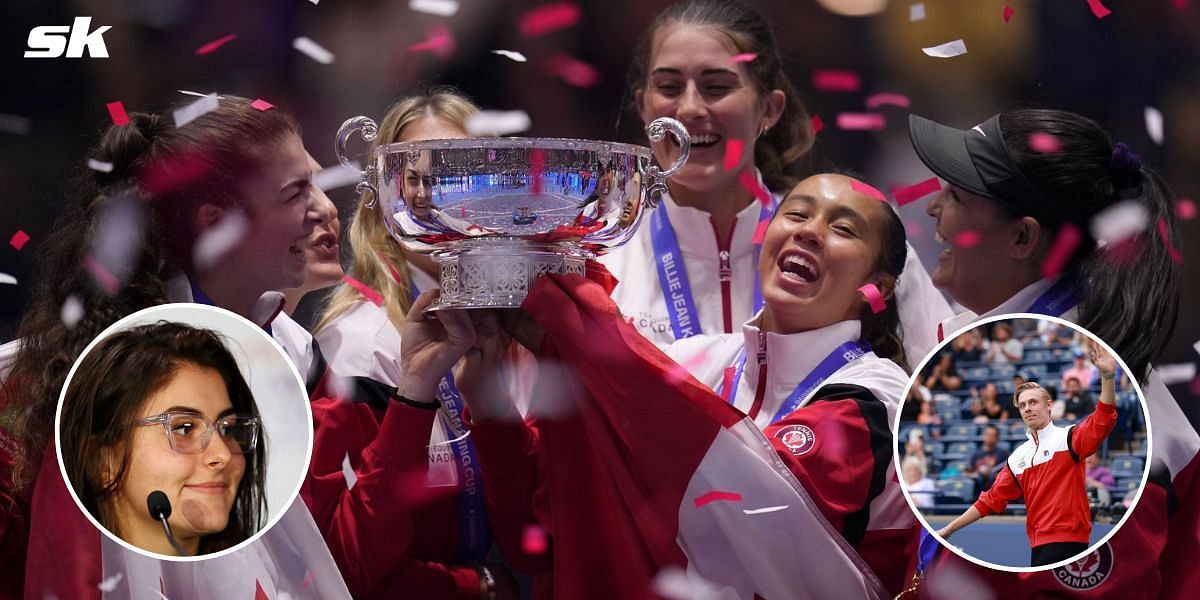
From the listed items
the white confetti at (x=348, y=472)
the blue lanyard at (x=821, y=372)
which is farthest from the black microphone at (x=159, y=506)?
the blue lanyard at (x=821, y=372)

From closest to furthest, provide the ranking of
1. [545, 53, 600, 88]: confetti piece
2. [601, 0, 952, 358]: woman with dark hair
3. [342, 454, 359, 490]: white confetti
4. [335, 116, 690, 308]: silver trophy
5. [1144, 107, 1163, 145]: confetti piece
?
[335, 116, 690, 308]: silver trophy, [342, 454, 359, 490]: white confetti, [601, 0, 952, 358]: woman with dark hair, [1144, 107, 1163, 145]: confetti piece, [545, 53, 600, 88]: confetti piece

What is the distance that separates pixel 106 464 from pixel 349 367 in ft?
2.07

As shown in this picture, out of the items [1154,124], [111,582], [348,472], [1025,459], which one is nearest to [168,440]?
[111,582]

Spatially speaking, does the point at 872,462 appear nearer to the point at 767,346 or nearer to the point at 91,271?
the point at 767,346

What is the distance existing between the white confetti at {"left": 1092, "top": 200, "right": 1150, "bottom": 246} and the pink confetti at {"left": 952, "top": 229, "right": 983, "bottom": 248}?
0.64 feet

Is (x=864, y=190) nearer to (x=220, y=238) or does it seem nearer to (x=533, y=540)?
(x=533, y=540)

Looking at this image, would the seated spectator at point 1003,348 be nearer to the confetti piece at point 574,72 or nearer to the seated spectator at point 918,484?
the seated spectator at point 918,484

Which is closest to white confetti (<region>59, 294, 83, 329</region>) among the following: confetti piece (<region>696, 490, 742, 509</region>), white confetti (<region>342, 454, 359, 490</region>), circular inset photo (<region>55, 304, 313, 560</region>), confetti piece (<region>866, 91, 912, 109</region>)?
circular inset photo (<region>55, 304, 313, 560</region>)

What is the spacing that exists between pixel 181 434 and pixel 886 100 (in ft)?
7.25

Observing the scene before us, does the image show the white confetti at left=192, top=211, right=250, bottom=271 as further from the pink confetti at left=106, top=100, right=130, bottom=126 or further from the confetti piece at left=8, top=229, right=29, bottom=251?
the confetti piece at left=8, top=229, right=29, bottom=251

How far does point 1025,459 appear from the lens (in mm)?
2182

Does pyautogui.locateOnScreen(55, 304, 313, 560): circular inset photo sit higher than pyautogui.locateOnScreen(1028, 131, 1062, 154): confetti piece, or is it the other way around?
pyautogui.locateOnScreen(1028, 131, 1062, 154): confetti piece

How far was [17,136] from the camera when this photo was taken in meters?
3.17

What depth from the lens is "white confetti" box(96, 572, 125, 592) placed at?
2178 mm
